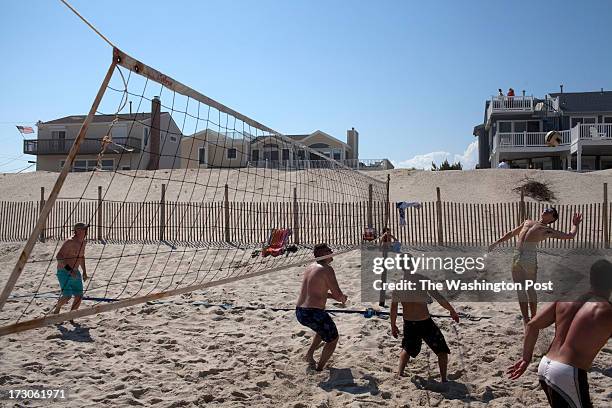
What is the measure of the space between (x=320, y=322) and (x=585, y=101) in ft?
107

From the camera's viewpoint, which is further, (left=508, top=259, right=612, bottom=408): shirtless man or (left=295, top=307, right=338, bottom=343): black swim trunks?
(left=295, top=307, right=338, bottom=343): black swim trunks

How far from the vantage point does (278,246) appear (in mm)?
11148

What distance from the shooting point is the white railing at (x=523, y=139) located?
28266 mm

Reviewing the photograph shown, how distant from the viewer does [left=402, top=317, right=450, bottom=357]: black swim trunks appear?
16.1ft

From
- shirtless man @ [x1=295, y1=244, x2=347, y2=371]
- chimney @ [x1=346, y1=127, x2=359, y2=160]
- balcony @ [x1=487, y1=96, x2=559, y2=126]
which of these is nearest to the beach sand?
shirtless man @ [x1=295, y1=244, x2=347, y2=371]

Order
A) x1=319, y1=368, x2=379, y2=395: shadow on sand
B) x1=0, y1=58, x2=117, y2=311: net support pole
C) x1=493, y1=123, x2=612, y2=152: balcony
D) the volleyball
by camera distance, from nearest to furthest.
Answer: x1=0, y1=58, x2=117, y2=311: net support pole
x1=319, y1=368, x2=379, y2=395: shadow on sand
x1=493, y1=123, x2=612, y2=152: balcony
the volleyball

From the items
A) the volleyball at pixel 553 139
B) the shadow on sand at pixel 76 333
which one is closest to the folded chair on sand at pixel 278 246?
the shadow on sand at pixel 76 333

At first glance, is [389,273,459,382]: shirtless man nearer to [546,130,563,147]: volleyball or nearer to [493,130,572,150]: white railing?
[546,130,563,147]: volleyball

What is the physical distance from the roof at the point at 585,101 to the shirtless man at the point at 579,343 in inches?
1241

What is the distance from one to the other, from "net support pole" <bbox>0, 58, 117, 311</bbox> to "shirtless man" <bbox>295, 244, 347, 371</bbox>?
9.82 ft

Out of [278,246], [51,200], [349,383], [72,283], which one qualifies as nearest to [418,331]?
[349,383]

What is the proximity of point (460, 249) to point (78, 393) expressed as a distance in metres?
8.92

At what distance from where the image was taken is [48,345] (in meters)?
5.80

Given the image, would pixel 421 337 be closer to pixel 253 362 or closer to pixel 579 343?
pixel 253 362
